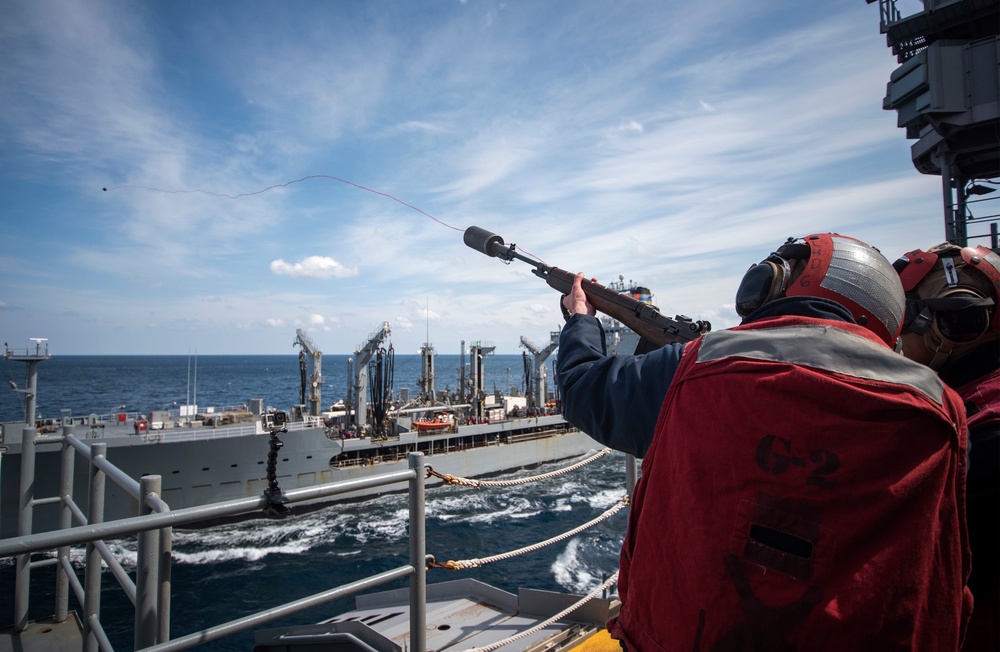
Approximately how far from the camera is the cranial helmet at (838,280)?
1418 mm

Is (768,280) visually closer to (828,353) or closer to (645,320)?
(828,353)

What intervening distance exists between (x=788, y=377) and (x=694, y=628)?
52 centimetres

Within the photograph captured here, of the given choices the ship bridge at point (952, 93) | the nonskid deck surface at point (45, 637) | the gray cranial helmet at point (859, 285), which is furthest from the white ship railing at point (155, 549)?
the ship bridge at point (952, 93)

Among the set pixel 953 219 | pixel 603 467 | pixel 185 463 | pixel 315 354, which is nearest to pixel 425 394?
pixel 315 354

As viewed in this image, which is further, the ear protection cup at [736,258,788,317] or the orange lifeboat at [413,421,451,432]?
the orange lifeboat at [413,421,451,432]

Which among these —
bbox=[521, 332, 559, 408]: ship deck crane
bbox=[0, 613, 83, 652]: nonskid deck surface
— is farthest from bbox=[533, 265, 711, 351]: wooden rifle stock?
bbox=[521, 332, 559, 408]: ship deck crane

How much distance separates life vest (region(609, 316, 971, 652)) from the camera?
86 centimetres

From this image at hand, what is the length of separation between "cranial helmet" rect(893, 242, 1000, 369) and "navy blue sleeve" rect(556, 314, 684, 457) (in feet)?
4.31

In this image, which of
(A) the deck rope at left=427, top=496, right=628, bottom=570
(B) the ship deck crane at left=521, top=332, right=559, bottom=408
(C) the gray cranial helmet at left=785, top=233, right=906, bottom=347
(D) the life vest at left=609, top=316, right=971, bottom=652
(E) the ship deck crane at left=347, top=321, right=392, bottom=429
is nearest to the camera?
(D) the life vest at left=609, top=316, right=971, bottom=652

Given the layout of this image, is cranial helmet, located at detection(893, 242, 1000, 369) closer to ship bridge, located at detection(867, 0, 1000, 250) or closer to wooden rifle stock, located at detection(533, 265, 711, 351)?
wooden rifle stock, located at detection(533, 265, 711, 351)

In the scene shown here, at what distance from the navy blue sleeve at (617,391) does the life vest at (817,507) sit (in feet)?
1.44

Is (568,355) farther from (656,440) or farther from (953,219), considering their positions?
(953,219)

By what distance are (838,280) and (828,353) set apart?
→ 57 centimetres

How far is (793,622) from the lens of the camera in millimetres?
873
